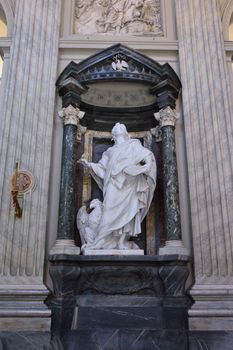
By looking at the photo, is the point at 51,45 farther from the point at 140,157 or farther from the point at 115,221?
the point at 115,221

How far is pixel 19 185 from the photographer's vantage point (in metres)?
4.87

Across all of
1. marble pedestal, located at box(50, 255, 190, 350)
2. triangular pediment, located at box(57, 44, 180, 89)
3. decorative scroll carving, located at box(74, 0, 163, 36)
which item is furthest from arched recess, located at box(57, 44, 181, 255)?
decorative scroll carving, located at box(74, 0, 163, 36)

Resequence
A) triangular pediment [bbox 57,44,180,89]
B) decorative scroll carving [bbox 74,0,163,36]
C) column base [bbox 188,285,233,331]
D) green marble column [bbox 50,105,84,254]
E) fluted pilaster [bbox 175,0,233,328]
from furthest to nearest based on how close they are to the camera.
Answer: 1. decorative scroll carving [bbox 74,0,163,36]
2. triangular pediment [bbox 57,44,180,89]
3. green marble column [bbox 50,105,84,254]
4. fluted pilaster [bbox 175,0,233,328]
5. column base [bbox 188,285,233,331]

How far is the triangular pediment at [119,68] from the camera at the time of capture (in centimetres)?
555

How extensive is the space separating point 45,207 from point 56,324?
1.47m

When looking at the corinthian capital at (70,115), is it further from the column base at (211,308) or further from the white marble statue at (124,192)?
A: the column base at (211,308)

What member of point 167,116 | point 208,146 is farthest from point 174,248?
point 167,116

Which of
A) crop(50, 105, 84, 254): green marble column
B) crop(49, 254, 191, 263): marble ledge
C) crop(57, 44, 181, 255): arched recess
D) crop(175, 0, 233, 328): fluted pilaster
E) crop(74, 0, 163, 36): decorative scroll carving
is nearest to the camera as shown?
crop(49, 254, 191, 263): marble ledge

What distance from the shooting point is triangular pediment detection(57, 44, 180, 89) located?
555 centimetres

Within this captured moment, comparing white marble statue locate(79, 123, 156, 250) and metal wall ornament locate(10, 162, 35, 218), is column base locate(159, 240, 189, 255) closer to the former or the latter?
white marble statue locate(79, 123, 156, 250)

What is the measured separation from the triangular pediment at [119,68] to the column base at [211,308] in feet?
9.77

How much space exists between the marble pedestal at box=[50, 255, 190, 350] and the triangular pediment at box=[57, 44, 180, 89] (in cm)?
268

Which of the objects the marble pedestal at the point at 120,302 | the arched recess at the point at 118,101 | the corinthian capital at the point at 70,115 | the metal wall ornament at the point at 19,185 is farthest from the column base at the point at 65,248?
the corinthian capital at the point at 70,115

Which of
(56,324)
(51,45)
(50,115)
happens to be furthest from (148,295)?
(51,45)
